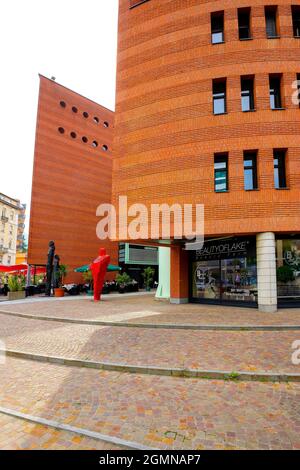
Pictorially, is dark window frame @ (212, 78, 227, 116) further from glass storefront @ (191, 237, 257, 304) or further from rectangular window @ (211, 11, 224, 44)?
glass storefront @ (191, 237, 257, 304)

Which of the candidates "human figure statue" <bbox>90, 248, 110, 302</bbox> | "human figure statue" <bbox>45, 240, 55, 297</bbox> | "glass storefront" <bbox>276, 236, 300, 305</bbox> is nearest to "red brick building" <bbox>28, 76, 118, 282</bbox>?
"human figure statue" <bbox>45, 240, 55, 297</bbox>

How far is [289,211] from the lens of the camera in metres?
12.5

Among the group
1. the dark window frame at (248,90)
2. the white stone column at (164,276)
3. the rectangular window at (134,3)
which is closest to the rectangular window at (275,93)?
the dark window frame at (248,90)

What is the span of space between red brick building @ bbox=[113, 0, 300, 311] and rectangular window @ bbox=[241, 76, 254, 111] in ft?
0.16

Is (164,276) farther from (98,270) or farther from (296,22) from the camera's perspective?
(296,22)

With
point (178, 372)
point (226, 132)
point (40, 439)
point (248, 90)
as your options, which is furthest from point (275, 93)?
point (40, 439)

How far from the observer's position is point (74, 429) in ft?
11.1

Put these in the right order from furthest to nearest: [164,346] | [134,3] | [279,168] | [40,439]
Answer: [134,3] < [279,168] < [164,346] < [40,439]

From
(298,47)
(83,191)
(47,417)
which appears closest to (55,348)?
(47,417)

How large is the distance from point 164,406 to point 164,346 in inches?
112

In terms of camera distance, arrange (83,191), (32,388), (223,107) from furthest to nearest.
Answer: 1. (83,191)
2. (223,107)
3. (32,388)

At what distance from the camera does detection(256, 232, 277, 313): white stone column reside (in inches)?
486
